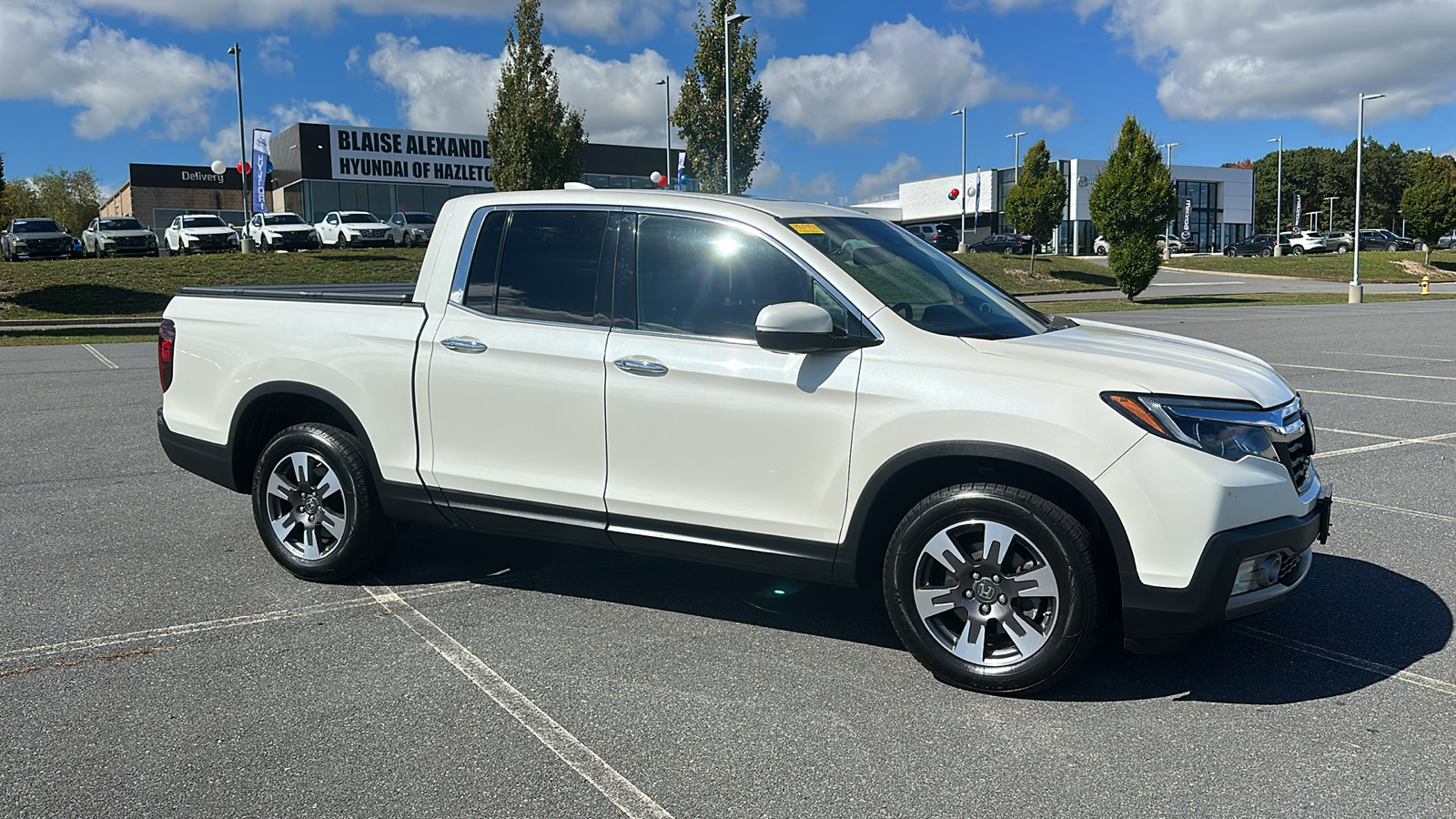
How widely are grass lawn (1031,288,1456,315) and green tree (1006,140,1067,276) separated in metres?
7.67

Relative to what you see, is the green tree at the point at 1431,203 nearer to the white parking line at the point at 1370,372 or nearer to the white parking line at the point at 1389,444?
the white parking line at the point at 1370,372

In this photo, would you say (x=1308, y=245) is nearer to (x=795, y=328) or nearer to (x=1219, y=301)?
(x=1219, y=301)

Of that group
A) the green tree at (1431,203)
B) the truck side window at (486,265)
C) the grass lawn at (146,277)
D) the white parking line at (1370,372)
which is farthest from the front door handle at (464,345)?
the green tree at (1431,203)

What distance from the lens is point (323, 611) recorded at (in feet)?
16.0

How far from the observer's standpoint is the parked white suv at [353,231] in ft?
135

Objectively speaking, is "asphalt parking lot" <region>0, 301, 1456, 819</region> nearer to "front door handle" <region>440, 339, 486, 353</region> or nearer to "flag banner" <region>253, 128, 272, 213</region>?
"front door handle" <region>440, 339, 486, 353</region>

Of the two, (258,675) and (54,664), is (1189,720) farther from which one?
(54,664)

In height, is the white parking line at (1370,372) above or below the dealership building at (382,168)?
below

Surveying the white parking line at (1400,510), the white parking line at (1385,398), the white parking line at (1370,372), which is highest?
the white parking line at (1370,372)

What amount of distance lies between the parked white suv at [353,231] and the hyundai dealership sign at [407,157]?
13.8 metres

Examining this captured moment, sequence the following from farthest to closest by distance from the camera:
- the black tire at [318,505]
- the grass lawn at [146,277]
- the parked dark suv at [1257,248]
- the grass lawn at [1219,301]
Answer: the parked dark suv at [1257,248] < the grass lawn at [1219,301] < the grass lawn at [146,277] < the black tire at [318,505]

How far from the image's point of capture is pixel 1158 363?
156 inches

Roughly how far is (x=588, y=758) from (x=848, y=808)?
0.83 meters

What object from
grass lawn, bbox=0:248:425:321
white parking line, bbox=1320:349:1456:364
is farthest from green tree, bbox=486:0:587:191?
white parking line, bbox=1320:349:1456:364
